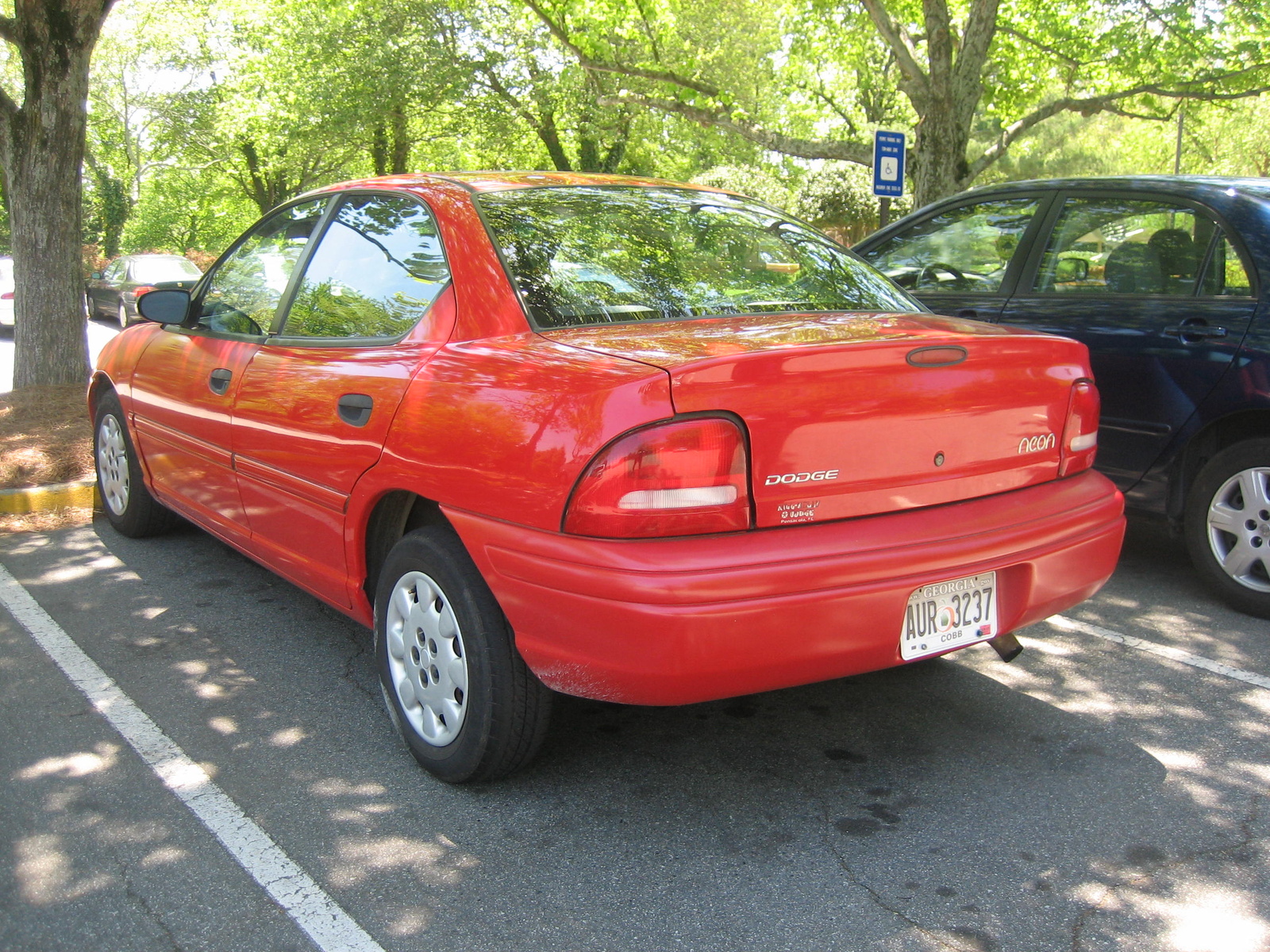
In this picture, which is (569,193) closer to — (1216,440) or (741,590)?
(741,590)

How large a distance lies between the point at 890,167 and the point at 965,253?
659cm

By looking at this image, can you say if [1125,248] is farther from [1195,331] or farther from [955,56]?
[955,56]

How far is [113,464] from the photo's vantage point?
5578 mm

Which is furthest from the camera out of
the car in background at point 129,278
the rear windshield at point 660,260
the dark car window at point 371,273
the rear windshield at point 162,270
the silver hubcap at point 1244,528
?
the rear windshield at point 162,270

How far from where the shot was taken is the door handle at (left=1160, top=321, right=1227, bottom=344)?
14.6 ft

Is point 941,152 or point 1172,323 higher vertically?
point 941,152

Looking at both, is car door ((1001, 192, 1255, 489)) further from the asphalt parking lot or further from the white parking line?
the asphalt parking lot

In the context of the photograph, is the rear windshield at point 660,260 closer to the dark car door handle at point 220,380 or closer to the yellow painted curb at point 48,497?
the dark car door handle at point 220,380

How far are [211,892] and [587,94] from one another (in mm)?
21972

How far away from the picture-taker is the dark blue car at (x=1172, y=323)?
439 centimetres

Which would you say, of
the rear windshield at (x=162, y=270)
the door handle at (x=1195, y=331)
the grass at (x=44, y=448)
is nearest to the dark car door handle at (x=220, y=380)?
the grass at (x=44, y=448)

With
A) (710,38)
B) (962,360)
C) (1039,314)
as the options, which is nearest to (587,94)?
(710,38)

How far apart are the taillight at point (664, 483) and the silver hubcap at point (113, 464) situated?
354 centimetres

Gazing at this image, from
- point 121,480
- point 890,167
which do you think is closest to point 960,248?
point 121,480
